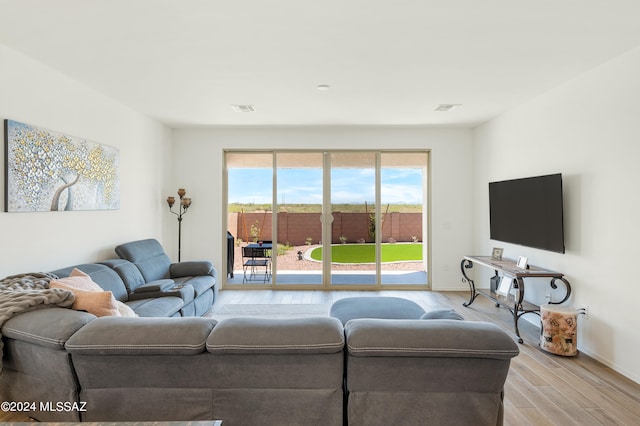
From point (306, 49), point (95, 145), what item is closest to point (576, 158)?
point (306, 49)

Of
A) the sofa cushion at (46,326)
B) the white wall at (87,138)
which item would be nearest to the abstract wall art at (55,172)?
the white wall at (87,138)

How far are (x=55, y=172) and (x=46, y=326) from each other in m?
2.03

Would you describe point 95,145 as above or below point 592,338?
above

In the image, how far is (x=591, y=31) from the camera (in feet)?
7.90

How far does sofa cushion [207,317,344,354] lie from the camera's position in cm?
154

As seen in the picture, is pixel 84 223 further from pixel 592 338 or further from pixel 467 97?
pixel 592 338

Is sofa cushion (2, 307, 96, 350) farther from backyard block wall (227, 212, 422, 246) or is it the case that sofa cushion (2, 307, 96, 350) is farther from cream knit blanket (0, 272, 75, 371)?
backyard block wall (227, 212, 422, 246)

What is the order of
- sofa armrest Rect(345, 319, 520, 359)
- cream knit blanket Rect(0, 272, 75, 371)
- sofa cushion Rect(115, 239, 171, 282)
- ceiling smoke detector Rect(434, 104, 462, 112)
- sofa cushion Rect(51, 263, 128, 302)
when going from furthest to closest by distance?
ceiling smoke detector Rect(434, 104, 462, 112), sofa cushion Rect(115, 239, 171, 282), sofa cushion Rect(51, 263, 128, 302), cream knit blanket Rect(0, 272, 75, 371), sofa armrest Rect(345, 319, 520, 359)

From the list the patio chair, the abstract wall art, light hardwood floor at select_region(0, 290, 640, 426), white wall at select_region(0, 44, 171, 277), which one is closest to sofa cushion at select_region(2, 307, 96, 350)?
light hardwood floor at select_region(0, 290, 640, 426)

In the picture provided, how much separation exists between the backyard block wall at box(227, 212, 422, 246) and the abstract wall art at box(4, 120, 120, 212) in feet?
6.73

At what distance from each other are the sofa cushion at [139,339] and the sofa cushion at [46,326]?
0.08 m

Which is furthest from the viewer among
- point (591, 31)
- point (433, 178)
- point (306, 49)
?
point (433, 178)

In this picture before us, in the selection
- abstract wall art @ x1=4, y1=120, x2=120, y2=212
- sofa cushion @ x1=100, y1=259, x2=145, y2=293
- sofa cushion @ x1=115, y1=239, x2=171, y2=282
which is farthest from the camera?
sofa cushion @ x1=115, y1=239, x2=171, y2=282

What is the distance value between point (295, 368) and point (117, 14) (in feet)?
7.98
